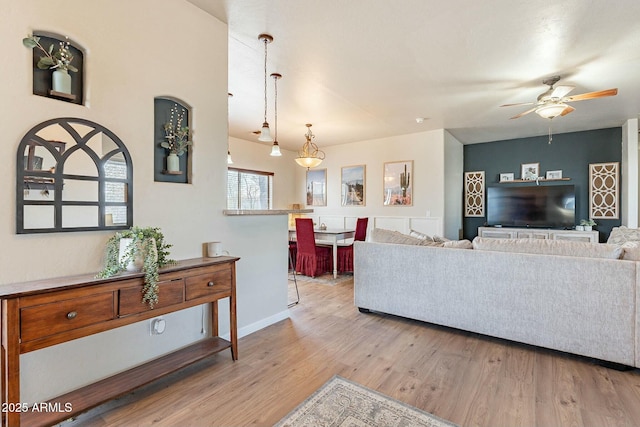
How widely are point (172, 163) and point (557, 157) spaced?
7411mm

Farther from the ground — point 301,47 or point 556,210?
point 301,47

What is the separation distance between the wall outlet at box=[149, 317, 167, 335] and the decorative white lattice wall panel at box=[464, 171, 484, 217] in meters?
6.97

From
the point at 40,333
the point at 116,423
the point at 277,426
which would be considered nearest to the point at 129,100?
the point at 40,333

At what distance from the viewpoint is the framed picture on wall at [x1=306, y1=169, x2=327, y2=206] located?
297 inches

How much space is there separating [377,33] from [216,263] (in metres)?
2.41

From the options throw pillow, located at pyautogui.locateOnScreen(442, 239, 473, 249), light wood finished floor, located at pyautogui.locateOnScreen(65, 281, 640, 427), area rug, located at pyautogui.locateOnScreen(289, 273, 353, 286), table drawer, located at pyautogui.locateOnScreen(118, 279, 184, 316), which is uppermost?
throw pillow, located at pyautogui.locateOnScreen(442, 239, 473, 249)

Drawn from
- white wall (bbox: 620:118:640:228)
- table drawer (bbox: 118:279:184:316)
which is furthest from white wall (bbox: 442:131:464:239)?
table drawer (bbox: 118:279:184:316)

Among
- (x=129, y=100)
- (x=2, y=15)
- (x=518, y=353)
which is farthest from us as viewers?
(x=518, y=353)

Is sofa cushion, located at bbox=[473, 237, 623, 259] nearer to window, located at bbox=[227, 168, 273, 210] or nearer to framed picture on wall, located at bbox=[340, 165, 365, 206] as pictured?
framed picture on wall, located at bbox=[340, 165, 365, 206]

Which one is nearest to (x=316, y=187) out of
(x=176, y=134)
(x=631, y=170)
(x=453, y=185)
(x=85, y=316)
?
(x=453, y=185)

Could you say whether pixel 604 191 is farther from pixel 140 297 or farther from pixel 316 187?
pixel 140 297

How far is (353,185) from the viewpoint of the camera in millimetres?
7070

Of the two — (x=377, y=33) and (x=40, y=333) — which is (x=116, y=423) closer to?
(x=40, y=333)

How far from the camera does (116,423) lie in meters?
1.67
